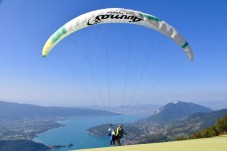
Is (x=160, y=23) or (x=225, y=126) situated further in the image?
(x=225, y=126)

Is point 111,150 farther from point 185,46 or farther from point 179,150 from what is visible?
point 185,46

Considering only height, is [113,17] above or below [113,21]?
above

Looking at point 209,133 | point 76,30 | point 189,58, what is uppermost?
point 76,30

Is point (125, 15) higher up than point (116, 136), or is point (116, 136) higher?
point (125, 15)

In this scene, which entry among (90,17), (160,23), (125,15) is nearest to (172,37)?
(160,23)

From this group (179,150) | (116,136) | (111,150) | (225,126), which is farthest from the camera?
(225,126)

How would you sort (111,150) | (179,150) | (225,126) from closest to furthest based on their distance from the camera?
(179,150), (111,150), (225,126)

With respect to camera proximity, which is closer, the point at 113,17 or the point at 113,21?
the point at 113,17
